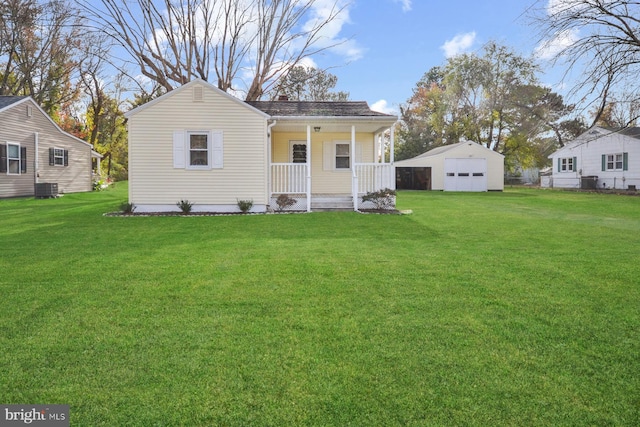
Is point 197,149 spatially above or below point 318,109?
below

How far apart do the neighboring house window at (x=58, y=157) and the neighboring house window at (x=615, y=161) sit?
101ft

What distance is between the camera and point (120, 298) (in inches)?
161

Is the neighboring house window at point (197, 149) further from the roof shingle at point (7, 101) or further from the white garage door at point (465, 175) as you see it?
the white garage door at point (465, 175)

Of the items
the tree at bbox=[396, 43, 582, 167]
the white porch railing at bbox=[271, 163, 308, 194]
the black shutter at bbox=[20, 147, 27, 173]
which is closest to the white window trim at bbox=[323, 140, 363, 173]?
the white porch railing at bbox=[271, 163, 308, 194]

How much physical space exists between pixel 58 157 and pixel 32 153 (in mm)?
1923

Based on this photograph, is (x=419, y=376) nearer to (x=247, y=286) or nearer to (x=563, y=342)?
(x=563, y=342)

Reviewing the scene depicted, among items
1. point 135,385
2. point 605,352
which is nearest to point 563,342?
point 605,352

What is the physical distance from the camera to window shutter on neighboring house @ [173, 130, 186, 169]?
12.7m

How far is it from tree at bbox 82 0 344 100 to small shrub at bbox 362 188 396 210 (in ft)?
39.4

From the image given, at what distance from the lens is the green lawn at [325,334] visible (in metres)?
2.29

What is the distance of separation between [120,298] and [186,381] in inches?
76.4

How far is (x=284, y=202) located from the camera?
13.5 m

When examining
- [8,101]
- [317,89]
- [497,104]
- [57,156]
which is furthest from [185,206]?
[317,89]

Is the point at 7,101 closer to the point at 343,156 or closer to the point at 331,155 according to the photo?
the point at 331,155
